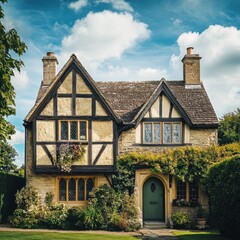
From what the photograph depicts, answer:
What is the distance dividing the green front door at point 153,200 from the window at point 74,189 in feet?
9.94

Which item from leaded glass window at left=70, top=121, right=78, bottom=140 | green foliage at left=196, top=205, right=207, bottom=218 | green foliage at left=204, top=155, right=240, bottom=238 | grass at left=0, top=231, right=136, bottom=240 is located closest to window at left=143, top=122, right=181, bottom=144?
green foliage at left=196, top=205, right=207, bottom=218

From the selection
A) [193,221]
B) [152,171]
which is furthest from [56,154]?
[193,221]

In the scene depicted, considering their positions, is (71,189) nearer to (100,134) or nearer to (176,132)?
(100,134)

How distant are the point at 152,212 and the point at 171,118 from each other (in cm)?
522

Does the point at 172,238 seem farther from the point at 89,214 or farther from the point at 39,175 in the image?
the point at 39,175

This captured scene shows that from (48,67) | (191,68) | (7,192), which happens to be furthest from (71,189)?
(191,68)

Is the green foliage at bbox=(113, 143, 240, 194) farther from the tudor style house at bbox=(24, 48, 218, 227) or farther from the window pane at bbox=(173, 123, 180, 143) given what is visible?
the window pane at bbox=(173, 123, 180, 143)

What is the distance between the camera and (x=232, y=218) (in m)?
14.1

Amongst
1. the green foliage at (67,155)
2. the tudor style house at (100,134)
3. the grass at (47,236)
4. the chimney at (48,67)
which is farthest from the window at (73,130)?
the grass at (47,236)

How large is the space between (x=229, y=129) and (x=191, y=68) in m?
13.2

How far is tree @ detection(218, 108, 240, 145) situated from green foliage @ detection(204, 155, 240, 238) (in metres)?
19.0

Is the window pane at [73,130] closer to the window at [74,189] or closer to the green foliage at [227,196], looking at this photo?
the window at [74,189]

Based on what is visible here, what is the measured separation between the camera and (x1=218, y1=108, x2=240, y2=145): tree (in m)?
34.9

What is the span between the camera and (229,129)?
35.8 m
